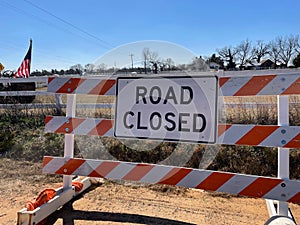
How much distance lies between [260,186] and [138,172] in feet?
3.72

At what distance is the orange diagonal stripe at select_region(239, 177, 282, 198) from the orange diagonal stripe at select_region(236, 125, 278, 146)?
0.33 meters

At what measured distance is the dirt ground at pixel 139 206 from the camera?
8.30 ft

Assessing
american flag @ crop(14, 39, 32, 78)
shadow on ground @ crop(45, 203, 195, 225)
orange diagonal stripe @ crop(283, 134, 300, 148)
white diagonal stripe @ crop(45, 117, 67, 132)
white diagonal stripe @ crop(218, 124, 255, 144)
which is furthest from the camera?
american flag @ crop(14, 39, 32, 78)

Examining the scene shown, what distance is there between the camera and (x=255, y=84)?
7.28ft

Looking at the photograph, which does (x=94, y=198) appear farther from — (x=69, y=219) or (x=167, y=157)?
(x=167, y=157)

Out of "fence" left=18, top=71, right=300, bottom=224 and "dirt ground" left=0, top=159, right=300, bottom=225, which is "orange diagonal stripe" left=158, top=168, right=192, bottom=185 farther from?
"dirt ground" left=0, top=159, right=300, bottom=225

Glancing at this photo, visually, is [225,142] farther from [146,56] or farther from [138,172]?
[146,56]

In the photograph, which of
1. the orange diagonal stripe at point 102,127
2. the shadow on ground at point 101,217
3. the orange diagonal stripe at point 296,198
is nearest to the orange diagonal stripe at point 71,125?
the orange diagonal stripe at point 102,127

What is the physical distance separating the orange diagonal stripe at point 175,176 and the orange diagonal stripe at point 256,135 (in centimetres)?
56

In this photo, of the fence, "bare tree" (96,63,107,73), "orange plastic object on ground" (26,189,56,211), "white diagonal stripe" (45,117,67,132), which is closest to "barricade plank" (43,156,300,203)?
the fence

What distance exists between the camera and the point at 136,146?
14.0ft

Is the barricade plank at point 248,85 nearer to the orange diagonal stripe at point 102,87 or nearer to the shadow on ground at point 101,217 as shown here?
the orange diagonal stripe at point 102,87

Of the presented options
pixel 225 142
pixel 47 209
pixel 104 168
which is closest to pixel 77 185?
pixel 47 209

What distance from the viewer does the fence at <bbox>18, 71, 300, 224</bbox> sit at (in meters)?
2.15
